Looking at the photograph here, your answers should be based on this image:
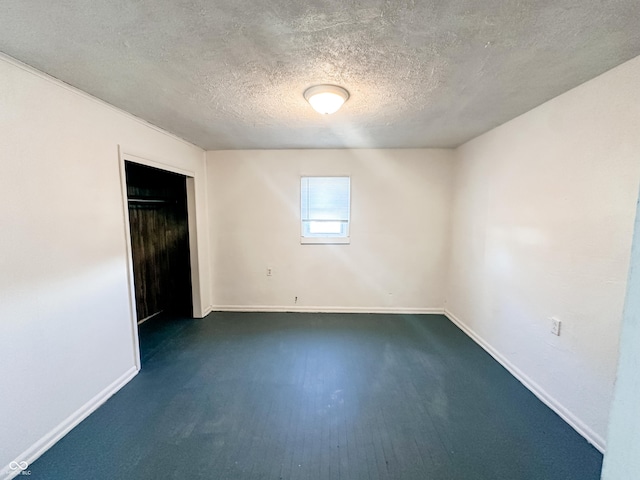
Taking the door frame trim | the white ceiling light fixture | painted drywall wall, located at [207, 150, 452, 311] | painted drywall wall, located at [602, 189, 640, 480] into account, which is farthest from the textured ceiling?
painted drywall wall, located at [207, 150, 452, 311]

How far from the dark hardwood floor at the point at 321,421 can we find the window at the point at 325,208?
1.53 metres

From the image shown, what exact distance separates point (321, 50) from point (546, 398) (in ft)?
9.52

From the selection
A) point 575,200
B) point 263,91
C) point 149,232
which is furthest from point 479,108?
point 149,232

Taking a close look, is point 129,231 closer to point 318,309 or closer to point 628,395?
point 318,309

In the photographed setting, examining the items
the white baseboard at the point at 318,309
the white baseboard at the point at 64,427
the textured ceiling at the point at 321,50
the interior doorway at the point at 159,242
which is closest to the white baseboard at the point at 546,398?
the white baseboard at the point at 318,309

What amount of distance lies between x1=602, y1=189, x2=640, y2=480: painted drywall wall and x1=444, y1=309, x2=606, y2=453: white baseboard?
1774 millimetres

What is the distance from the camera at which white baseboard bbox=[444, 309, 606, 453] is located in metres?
1.75

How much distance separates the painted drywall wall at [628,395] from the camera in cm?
53

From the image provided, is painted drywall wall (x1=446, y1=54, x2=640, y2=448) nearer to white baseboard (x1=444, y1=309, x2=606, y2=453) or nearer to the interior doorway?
white baseboard (x1=444, y1=309, x2=606, y2=453)

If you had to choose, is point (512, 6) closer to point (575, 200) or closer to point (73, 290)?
point (575, 200)

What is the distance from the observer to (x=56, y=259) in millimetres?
1782

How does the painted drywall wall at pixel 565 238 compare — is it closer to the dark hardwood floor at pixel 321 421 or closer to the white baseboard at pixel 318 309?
the dark hardwood floor at pixel 321 421

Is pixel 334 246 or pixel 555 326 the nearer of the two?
pixel 555 326

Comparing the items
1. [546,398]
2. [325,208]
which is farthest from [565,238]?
[325,208]
